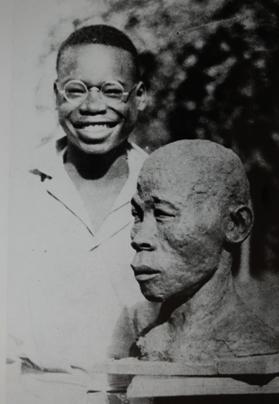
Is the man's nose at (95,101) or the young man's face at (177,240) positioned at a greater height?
the man's nose at (95,101)

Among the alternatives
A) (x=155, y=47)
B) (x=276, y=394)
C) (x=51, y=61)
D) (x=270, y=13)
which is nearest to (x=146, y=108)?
(x=155, y=47)

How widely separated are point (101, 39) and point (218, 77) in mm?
425

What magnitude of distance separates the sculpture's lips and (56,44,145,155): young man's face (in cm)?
43

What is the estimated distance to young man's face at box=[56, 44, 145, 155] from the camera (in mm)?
2371

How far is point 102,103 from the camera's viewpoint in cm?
237

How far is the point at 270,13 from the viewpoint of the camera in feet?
7.80

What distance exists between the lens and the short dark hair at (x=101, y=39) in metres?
2.38

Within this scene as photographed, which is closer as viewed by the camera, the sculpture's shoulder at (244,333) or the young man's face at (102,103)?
the sculpture's shoulder at (244,333)

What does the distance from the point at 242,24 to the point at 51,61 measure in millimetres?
676

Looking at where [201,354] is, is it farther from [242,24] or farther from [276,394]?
[242,24]

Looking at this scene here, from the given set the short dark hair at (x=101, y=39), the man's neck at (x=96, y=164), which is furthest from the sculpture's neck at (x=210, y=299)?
the short dark hair at (x=101, y=39)

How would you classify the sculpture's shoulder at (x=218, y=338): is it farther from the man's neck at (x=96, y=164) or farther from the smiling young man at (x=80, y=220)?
the man's neck at (x=96, y=164)

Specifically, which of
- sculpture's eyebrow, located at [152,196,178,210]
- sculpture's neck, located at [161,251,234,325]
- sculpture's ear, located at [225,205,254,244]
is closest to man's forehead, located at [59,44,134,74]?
sculpture's eyebrow, located at [152,196,178,210]

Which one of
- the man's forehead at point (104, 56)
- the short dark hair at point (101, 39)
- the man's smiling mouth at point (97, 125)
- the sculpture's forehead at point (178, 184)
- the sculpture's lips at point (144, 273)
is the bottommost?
the sculpture's lips at point (144, 273)
